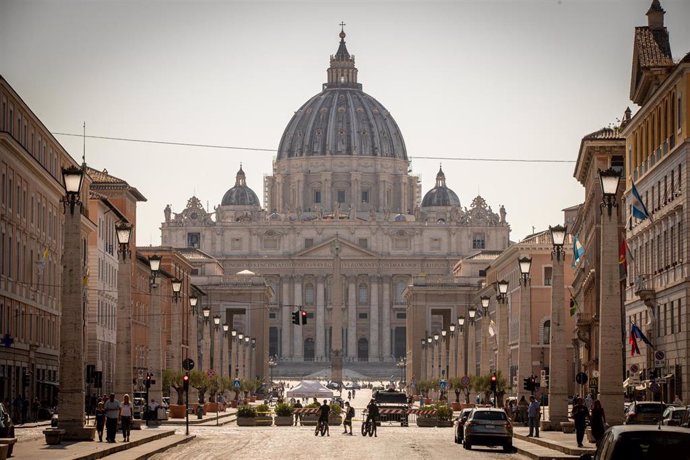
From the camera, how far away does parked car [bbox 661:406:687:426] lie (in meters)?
41.8

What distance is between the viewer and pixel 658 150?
201 feet

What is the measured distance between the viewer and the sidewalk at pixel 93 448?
3847cm

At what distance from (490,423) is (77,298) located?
11653mm

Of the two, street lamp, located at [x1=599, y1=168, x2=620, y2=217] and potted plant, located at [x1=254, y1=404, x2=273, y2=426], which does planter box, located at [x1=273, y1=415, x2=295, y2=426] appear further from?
street lamp, located at [x1=599, y1=168, x2=620, y2=217]

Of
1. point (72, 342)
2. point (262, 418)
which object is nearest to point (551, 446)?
point (72, 342)

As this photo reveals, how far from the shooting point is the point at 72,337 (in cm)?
4512

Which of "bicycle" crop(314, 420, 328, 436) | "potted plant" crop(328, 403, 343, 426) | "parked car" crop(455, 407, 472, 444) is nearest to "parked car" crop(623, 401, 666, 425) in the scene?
"parked car" crop(455, 407, 472, 444)

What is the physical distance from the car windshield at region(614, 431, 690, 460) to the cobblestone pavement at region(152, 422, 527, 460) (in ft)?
61.1

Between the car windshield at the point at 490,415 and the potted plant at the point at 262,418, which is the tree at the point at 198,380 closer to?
the potted plant at the point at 262,418

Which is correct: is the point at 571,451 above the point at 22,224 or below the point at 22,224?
below

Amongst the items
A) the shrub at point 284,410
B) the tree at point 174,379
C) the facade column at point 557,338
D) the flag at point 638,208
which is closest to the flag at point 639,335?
the facade column at point 557,338

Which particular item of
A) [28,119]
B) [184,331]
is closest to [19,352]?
[28,119]

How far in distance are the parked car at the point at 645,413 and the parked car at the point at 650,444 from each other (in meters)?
22.8

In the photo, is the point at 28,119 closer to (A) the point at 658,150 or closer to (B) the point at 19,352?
(B) the point at 19,352
